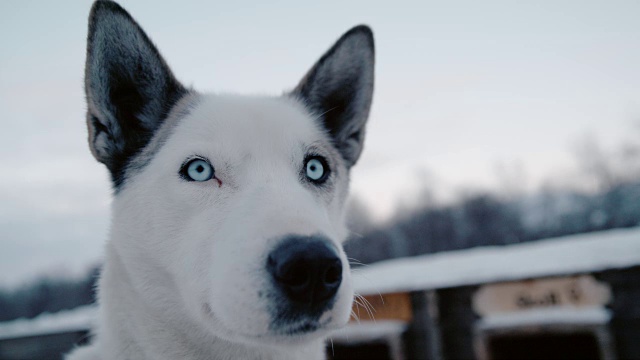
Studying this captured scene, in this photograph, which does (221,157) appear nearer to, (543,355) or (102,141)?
(102,141)

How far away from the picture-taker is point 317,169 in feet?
8.36

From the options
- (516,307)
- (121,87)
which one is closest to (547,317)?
(516,307)

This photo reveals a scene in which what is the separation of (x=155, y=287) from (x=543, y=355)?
7376 millimetres

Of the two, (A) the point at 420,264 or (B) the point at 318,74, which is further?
(A) the point at 420,264

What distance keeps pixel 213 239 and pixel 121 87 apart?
132cm

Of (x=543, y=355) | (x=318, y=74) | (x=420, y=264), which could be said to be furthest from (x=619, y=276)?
(x=318, y=74)

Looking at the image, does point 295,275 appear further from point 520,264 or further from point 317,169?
point 520,264

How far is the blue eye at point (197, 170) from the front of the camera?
220 centimetres

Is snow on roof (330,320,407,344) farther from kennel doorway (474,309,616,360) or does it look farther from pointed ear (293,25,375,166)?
pointed ear (293,25,375,166)

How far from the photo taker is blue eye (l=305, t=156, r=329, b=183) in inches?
98.0

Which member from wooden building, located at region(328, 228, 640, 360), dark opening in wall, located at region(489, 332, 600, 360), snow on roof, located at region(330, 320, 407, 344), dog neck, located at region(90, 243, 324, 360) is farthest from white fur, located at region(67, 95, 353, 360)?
snow on roof, located at region(330, 320, 407, 344)

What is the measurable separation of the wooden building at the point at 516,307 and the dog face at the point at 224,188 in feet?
14.1

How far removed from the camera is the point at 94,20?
2.36 meters

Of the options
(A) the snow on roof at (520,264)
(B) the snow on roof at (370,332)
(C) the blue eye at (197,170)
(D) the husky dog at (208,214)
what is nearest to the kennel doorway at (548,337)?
(A) the snow on roof at (520,264)
